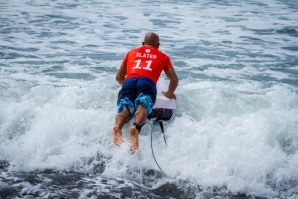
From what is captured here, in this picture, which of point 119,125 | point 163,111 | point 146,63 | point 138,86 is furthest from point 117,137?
point 146,63

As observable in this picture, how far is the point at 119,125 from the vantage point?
15.8 ft

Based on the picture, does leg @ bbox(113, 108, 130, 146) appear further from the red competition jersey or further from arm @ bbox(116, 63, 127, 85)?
arm @ bbox(116, 63, 127, 85)

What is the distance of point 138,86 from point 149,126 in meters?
0.63

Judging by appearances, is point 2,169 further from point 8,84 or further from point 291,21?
point 291,21

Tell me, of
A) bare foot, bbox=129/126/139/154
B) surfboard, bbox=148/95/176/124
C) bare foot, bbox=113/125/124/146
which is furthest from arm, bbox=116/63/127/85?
bare foot, bbox=129/126/139/154

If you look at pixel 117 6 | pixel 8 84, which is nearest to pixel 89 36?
pixel 8 84

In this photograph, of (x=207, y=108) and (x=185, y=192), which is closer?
(x=185, y=192)

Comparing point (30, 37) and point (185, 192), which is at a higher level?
point (30, 37)

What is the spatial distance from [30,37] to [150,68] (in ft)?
23.7

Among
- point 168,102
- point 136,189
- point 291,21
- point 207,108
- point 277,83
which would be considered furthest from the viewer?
point 291,21

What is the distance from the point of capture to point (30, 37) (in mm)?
11266

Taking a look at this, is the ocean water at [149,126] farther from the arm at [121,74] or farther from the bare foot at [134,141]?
the arm at [121,74]

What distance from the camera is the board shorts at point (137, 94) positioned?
499 centimetres

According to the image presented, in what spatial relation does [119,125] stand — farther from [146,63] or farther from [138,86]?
[146,63]
